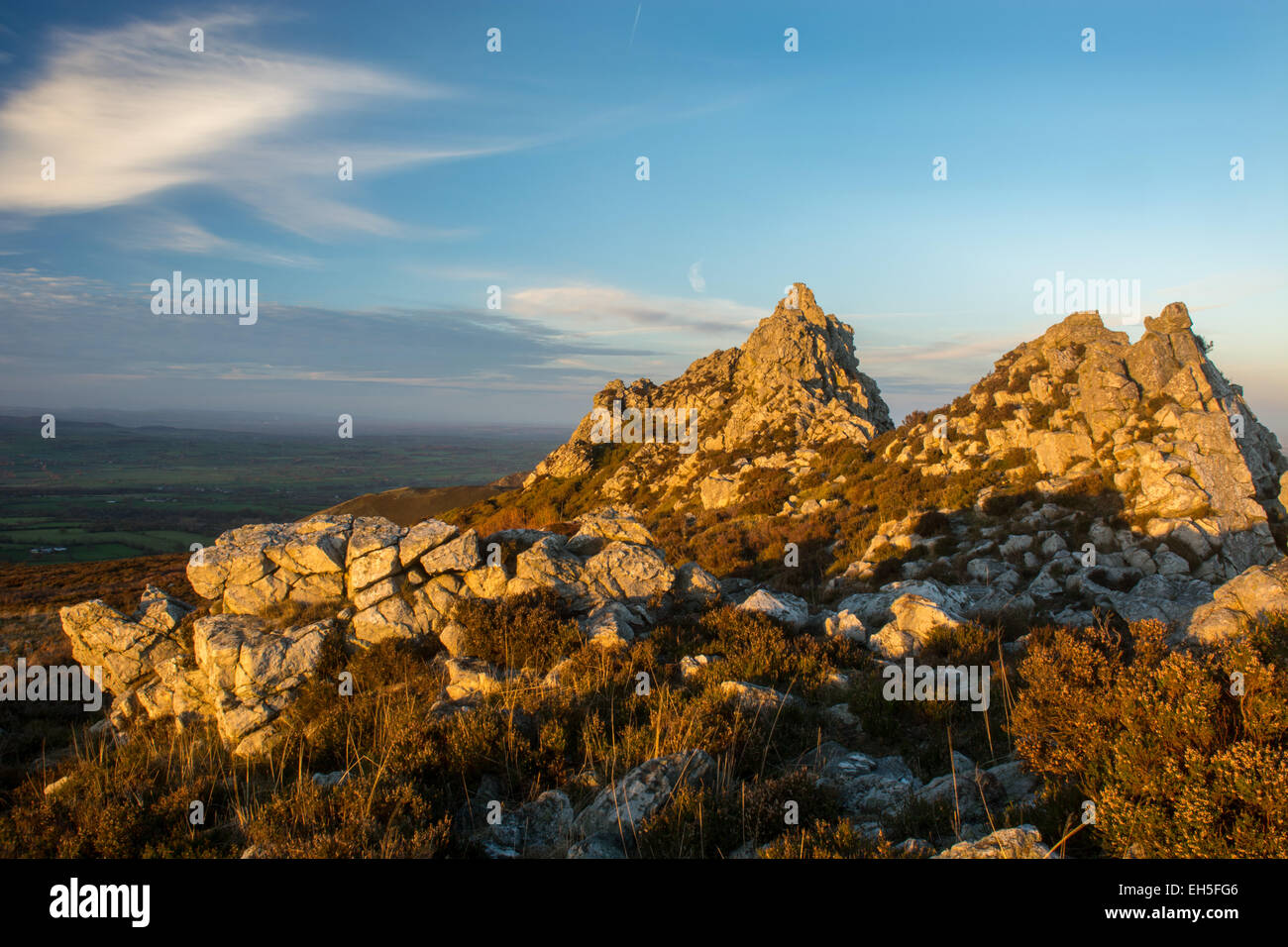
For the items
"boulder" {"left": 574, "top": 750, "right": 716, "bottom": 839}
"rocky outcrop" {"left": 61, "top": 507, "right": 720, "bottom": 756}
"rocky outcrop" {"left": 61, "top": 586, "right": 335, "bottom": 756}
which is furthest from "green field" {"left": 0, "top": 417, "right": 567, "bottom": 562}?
"boulder" {"left": 574, "top": 750, "right": 716, "bottom": 839}

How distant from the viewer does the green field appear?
7112cm

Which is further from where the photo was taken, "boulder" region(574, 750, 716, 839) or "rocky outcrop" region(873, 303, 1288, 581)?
"rocky outcrop" region(873, 303, 1288, 581)

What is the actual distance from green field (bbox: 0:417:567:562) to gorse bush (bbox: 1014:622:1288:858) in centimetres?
7440

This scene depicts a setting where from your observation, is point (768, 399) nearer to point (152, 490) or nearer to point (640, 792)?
point (640, 792)

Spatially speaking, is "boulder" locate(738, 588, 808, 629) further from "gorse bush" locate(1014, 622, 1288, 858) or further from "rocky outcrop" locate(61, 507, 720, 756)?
"gorse bush" locate(1014, 622, 1288, 858)

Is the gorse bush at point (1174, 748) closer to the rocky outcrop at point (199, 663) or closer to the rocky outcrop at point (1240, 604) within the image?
the rocky outcrop at point (1240, 604)

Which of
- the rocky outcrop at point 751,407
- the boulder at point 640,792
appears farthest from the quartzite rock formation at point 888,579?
the rocky outcrop at point 751,407

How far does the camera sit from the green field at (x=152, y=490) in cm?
7112

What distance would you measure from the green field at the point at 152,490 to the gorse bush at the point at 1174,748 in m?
74.4

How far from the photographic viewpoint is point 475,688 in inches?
353

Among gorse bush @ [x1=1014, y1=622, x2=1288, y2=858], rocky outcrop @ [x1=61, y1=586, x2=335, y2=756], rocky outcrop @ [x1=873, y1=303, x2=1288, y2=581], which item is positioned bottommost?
rocky outcrop @ [x1=61, y1=586, x2=335, y2=756]

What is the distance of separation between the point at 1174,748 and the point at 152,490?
154 meters
